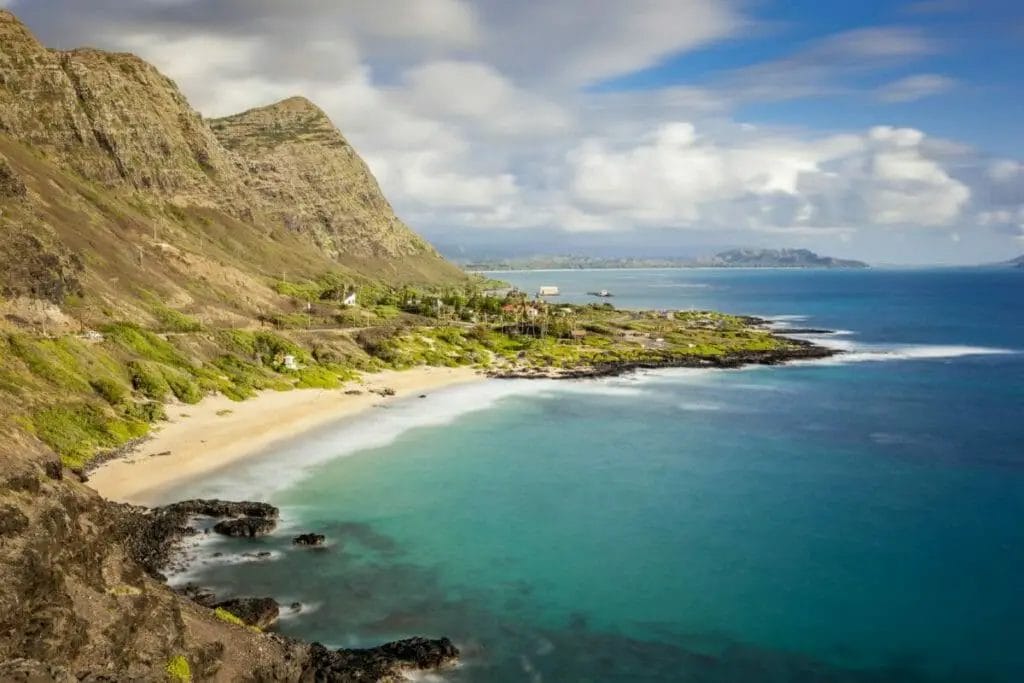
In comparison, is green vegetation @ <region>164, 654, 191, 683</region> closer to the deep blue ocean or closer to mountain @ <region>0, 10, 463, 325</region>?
the deep blue ocean

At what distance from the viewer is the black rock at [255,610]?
34.9 m

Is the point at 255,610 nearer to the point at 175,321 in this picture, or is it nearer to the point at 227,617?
the point at 227,617

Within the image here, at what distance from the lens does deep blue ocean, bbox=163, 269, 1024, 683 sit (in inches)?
1411

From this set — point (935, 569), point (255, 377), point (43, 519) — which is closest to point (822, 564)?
point (935, 569)

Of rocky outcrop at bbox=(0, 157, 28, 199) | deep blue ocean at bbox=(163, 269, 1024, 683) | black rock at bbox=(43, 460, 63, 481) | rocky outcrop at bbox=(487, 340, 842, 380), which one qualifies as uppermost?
rocky outcrop at bbox=(0, 157, 28, 199)

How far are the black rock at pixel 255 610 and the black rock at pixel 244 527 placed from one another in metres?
10.4

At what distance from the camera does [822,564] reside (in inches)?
1837

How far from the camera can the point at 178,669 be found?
2642 cm

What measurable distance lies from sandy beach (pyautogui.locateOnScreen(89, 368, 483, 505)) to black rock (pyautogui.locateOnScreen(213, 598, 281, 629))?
18.9 metres

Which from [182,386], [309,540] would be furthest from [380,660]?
[182,386]

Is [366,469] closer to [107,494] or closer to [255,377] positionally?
[107,494]

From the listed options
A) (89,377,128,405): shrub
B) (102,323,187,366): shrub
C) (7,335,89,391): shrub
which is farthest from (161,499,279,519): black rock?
(102,323,187,366): shrub

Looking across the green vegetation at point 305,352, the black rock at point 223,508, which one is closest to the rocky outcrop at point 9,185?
the green vegetation at point 305,352

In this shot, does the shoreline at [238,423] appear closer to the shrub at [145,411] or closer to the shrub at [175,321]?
the shrub at [145,411]
